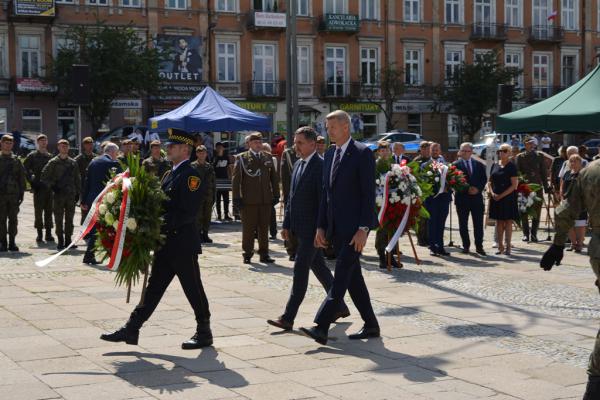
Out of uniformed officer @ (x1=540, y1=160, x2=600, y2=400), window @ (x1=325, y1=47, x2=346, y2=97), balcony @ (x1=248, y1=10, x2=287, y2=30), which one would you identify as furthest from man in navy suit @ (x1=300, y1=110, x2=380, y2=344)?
window @ (x1=325, y1=47, x2=346, y2=97)

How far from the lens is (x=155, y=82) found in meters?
42.8

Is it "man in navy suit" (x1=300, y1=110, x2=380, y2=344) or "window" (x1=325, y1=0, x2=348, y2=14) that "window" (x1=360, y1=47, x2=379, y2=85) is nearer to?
"window" (x1=325, y1=0, x2=348, y2=14)

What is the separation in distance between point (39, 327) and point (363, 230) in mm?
3168

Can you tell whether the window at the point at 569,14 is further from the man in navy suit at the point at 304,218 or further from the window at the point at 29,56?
the man in navy suit at the point at 304,218

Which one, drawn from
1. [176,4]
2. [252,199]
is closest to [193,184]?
[252,199]

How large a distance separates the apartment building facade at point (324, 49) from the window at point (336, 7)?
0.21 feet

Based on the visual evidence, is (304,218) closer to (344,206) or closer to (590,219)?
(344,206)

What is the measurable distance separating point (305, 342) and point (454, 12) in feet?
153

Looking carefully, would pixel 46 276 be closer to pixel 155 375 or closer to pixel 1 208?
pixel 1 208

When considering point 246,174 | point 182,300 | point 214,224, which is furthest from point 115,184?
point 214,224

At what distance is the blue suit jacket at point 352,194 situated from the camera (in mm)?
7562

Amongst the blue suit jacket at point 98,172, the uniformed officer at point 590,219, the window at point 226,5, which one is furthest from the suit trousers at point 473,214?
the window at point 226,5

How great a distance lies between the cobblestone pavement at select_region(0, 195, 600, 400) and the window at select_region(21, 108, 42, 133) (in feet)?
108

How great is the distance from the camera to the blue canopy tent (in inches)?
774
